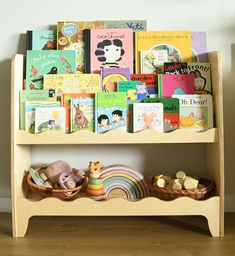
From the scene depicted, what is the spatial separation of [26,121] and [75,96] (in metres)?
0.22

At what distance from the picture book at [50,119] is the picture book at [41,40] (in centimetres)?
31

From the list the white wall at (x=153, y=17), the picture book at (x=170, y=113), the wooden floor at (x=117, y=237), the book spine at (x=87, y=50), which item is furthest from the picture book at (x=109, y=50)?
the wooden floor at (x=117, y=237)

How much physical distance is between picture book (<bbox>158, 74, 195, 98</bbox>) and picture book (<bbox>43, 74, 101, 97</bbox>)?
265 mm

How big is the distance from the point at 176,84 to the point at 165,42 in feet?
0.68

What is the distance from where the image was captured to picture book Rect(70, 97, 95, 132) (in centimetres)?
141

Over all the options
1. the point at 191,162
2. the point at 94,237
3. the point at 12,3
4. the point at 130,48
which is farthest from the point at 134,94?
the point at 12,3

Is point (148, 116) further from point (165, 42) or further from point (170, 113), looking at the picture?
point (165, 42)

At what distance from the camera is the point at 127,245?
1284 mm

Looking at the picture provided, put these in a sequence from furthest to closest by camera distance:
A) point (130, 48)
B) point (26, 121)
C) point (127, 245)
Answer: point (130, 48), point (26, 121), point (127, 245)

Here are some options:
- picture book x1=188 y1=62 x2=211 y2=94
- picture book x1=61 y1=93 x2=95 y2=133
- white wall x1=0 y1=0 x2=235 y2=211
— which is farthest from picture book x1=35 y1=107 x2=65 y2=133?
picture book x1=188 y1=62 x2=211 y2=94

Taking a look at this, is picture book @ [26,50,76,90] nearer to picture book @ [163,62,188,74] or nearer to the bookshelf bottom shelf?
picture book @ [163,62,188,74]

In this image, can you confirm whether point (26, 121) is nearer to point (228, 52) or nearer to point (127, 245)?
point (127, 245)

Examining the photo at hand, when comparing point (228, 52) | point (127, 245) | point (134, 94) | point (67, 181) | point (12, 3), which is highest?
point (12, 3)

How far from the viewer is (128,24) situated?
155 centimetres
